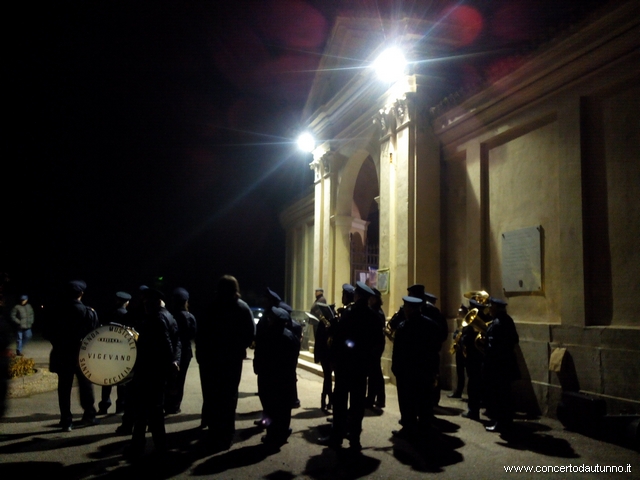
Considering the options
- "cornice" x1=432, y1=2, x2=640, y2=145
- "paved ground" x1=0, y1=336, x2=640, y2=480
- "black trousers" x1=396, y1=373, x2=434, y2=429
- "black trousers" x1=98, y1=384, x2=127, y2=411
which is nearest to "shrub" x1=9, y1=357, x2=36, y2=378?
"paved ground" x1=0, y1=336, x2=640, y2=480

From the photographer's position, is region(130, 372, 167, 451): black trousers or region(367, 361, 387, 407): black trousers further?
region(367, 361, 387, 407): black trousers

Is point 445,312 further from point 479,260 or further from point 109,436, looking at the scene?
point 109,436

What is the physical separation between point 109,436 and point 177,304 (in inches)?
82.8

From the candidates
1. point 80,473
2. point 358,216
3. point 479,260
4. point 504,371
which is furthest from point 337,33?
point 80,473

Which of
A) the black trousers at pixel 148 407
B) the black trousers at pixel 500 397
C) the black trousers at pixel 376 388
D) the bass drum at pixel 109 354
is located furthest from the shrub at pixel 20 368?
the black trousers at pixel 500 397

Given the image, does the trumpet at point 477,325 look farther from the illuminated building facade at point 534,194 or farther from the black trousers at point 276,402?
the black trousers at point 276,402

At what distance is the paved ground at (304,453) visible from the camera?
196 inches

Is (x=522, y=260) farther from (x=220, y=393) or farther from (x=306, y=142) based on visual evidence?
(x=306, y=142)

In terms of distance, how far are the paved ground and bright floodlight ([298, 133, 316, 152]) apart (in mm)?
11210

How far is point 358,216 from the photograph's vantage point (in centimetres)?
1761

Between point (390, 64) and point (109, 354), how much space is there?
9.16m

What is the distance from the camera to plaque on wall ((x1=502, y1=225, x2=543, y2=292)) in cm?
852

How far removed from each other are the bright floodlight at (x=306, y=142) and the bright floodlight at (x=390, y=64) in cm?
497

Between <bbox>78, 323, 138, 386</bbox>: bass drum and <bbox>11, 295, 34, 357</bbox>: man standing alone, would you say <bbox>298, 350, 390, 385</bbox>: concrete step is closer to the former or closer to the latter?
<bbox>78, 323, 138, 386</bbox>: bass drum
